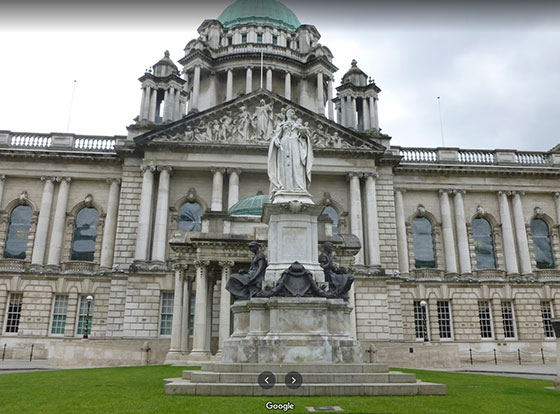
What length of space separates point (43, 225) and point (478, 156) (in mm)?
38903

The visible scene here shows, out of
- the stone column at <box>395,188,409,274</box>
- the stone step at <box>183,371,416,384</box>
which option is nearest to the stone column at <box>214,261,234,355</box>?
the stone step at <box>183,371,416,384</box>

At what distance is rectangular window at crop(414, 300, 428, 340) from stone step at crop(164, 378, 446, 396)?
106ft

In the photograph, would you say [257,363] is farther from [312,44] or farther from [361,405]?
[312,44]

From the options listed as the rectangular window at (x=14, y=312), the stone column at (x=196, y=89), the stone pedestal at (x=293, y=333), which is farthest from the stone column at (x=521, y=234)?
the rectangular window at (x=14, y=312)

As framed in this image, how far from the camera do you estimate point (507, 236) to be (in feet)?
141

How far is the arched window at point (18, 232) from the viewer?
130 feet

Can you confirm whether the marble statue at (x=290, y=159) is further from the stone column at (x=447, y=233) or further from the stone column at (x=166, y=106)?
the stone column at (x=166, y=106)

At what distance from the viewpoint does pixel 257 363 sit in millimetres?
10852

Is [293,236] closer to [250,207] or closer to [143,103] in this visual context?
[250,207]

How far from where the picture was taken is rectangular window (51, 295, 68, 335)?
3753 cm

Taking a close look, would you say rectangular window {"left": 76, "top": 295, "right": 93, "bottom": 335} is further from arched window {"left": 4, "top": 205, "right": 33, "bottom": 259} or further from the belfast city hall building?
arched window {"left": 4, "top": 205, "right": 33, "bottom": 259}

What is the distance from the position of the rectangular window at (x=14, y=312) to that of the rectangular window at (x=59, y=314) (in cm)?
270

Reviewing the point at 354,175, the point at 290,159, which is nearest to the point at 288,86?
the point at 354,175

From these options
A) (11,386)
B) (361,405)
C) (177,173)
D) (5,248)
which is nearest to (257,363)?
(361,405)
